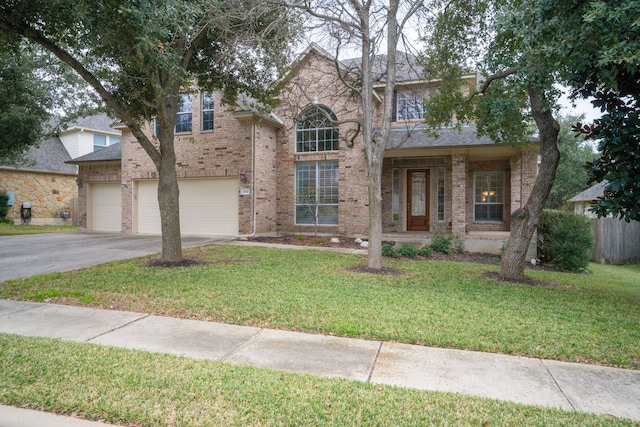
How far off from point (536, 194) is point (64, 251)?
12.0 m

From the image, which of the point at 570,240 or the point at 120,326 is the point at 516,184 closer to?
the point at 570,240

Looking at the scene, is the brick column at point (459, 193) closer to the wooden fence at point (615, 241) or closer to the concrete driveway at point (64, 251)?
the wooden fence at point (615, 241)

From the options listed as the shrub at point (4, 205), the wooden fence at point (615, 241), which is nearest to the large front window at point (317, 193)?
the wooden fence at point (615, 241)

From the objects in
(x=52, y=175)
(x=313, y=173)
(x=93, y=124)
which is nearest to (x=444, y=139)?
(x=313, y=173)

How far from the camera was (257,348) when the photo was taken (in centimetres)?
401

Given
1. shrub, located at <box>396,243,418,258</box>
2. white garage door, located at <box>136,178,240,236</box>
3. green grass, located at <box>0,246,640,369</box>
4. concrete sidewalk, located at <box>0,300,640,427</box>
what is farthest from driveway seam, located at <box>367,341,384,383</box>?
white garage door, located at <box>136,178,240,236</box>

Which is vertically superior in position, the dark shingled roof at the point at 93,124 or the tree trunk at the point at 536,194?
the dark shingled roof at the point at 93,124

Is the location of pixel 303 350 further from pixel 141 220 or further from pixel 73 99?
pixel 73 99

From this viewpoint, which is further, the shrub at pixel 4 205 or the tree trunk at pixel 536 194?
the shrub at pixel 4 205

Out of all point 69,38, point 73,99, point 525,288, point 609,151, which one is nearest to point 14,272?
point 69,38

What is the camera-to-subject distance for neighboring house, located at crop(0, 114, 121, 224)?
67.9ft

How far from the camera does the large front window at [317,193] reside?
14773mm

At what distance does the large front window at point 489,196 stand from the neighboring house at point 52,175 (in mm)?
19558

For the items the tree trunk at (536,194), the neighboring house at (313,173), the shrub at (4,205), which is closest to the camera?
the tree trunk at (536,194)
